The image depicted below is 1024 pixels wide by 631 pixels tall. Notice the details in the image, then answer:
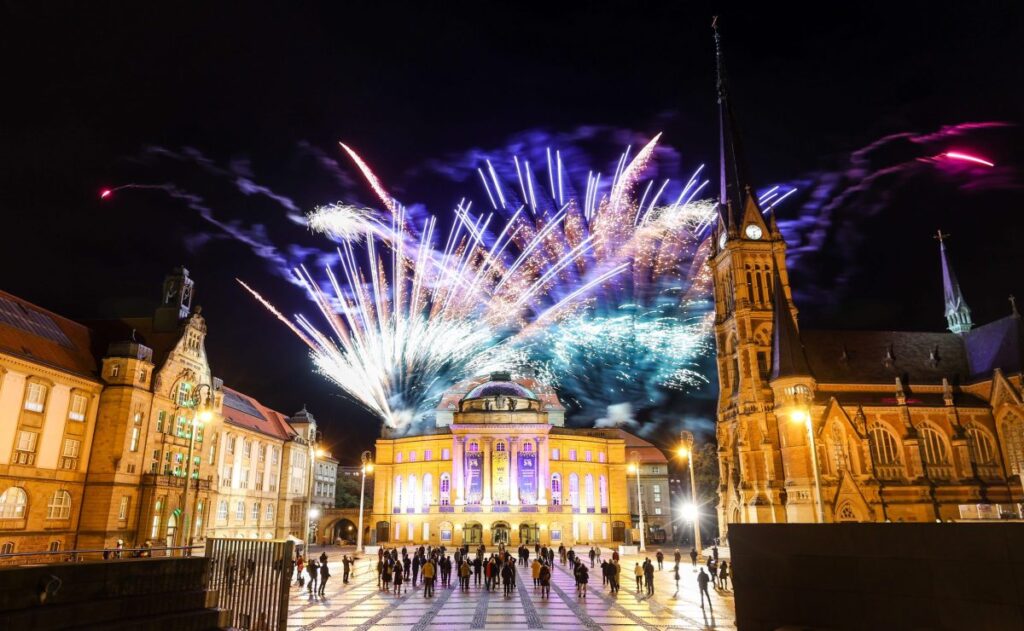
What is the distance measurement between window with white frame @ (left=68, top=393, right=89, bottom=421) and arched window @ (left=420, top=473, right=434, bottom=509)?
46199 mm

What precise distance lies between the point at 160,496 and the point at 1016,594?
182ft

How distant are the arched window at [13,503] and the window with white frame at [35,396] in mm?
5279

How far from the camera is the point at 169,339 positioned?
Answer: 183 ft

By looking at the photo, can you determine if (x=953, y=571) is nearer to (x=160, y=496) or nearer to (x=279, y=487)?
(x=160, y=496)

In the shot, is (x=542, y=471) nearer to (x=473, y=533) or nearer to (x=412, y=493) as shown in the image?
(x=473, y=533)

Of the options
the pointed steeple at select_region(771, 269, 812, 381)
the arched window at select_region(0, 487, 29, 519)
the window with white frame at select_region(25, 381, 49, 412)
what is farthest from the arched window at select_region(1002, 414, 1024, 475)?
the window with white frame at select_region(25, 381, 49, 412)

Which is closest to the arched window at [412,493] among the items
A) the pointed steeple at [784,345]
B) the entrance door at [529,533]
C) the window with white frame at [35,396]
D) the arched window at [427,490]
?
the arched window at [427,490]

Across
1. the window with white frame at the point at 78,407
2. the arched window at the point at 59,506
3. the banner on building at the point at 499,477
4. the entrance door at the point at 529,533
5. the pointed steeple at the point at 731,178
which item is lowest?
the entrance door at the point at 529,533

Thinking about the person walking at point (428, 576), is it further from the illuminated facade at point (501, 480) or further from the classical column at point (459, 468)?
the classical column at point (459, 468)

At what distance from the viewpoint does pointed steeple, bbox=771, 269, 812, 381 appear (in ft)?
174

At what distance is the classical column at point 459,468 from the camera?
8069 cm

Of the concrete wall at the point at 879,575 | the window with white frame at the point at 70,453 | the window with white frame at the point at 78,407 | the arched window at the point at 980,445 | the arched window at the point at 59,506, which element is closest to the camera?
the concrete wall at the point at 879,575

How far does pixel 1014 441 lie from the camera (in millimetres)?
54000

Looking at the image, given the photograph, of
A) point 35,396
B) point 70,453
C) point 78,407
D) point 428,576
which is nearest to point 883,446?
point 428,576
